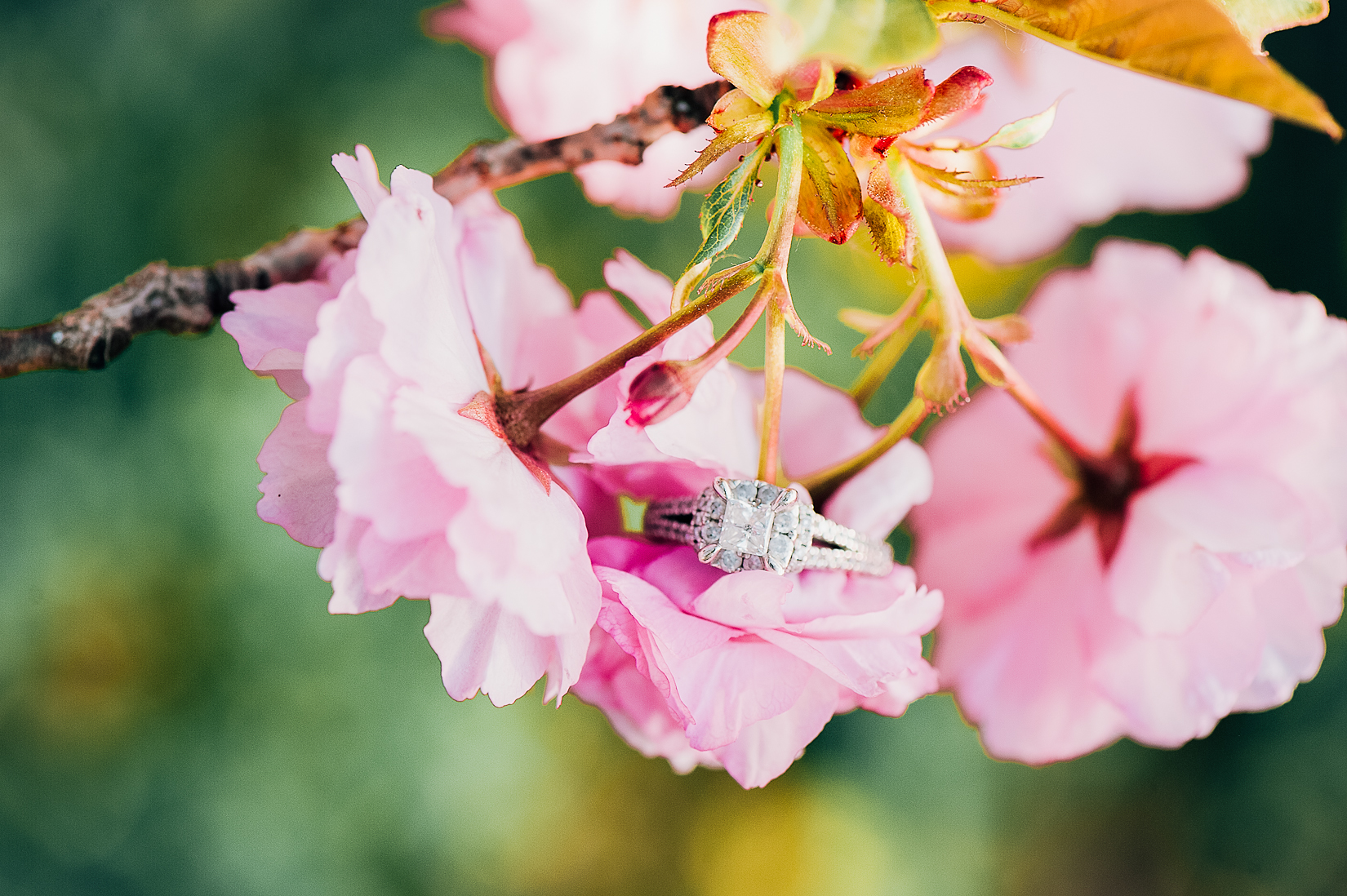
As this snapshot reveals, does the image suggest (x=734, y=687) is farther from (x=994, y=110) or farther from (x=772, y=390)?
(x=994, y=110)

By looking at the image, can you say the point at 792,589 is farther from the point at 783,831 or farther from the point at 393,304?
the point at 783,831

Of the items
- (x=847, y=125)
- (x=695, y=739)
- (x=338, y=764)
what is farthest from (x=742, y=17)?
(x=338, y=764)

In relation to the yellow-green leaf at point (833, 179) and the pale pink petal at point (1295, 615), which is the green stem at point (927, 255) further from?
the pale pink petal at point (1295, 615)

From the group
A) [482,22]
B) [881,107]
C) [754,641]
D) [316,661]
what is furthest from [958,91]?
[316,661]

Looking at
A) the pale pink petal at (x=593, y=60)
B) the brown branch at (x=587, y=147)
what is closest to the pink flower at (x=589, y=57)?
the pale pink petal at (x=593, y=60)

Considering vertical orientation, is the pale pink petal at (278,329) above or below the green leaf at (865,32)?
below

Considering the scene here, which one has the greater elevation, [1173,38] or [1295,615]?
[1173,38]
